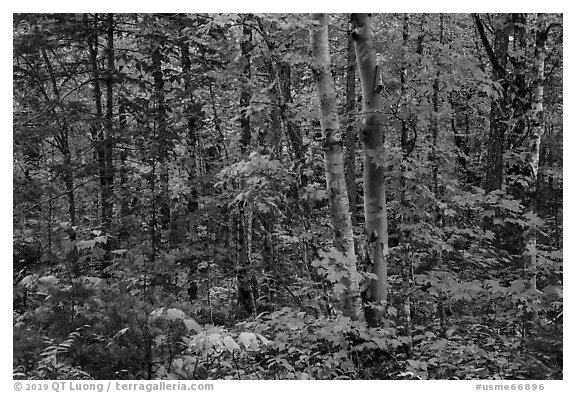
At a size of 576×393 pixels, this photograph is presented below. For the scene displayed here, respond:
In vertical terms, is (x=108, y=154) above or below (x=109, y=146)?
below

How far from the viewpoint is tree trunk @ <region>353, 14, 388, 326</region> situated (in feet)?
17.1

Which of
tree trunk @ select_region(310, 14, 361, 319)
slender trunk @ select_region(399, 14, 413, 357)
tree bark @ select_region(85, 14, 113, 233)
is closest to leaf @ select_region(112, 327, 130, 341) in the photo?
tree trunk @ select_region(310, 14, 361, 319)

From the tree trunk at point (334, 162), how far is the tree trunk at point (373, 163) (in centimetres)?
31

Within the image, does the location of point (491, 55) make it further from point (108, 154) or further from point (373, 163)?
point (108, 154)

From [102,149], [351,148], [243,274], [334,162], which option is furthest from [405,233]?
[102,149]

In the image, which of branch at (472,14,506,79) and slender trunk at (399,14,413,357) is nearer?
slender trunk at (399,14,413,357)

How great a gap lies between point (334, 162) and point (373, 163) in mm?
510

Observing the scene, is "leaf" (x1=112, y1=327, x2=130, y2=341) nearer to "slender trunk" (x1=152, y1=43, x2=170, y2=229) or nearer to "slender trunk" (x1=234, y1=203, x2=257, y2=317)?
"slender trunk" (x1=152, y1=43, x2=170, y2=229)

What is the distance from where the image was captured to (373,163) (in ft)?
17.8

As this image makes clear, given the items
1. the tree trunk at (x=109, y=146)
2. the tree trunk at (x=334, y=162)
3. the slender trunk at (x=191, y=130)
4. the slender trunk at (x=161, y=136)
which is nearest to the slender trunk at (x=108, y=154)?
the tree trunk at (x=109, y=146)

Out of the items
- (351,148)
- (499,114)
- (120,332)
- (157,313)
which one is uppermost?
(499,114)

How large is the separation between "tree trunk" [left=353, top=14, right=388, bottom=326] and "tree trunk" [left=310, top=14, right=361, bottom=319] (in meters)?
0.31

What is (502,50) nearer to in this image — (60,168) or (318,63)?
(318,63)

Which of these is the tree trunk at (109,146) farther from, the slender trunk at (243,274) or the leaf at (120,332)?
the leaf at (120,332)
